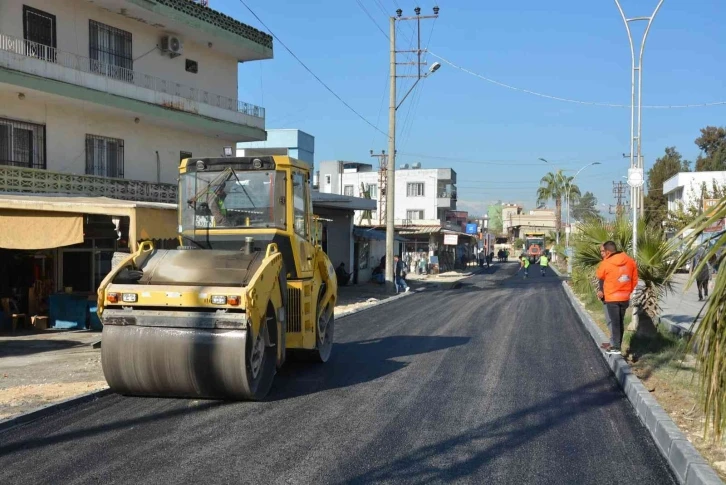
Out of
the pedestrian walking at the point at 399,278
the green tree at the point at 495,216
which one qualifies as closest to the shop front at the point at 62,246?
the pedestrian walking at the point at 399,278

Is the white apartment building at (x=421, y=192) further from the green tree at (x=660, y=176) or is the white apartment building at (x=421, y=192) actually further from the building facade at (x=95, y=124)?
the building facade at (x=95, y=124)

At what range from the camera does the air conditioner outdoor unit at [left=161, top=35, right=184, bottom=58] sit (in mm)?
22859

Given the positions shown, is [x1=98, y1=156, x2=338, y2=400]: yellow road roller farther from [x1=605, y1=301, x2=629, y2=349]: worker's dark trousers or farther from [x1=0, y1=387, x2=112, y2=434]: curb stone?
[x1=605, y1=301, x2=629, y2=349]: worker's dark trousers

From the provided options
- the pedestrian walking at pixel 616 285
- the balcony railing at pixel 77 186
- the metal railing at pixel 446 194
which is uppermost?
the metal railing at pixel 446 194

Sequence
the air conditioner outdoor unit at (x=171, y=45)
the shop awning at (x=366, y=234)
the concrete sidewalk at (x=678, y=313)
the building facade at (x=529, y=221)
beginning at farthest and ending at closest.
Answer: the building facade at (x=529, y=221), the shop awning at (x=366, y=234), the air conditioner outdoor unit at (x=171, y=45), the concrete sidewalk at (x=678, y=313)

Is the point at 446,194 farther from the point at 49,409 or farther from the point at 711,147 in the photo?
the point at 49,409

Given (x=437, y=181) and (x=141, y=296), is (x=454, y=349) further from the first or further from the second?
(x=437, y=181)

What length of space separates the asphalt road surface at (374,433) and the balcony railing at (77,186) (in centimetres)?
1017

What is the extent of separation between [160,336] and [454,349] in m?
6.38

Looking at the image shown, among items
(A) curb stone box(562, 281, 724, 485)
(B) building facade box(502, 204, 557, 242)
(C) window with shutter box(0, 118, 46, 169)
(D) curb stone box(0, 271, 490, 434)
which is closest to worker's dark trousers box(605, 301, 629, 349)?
(A) curb stone box(562, 281, 724, 485)

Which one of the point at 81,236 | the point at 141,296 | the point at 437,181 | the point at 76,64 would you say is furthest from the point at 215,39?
the point at 437,181

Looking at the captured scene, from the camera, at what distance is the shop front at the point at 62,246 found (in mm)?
13758

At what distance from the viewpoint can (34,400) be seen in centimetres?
823

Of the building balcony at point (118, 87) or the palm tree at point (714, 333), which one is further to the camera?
the building balcony at point (118, 87)
